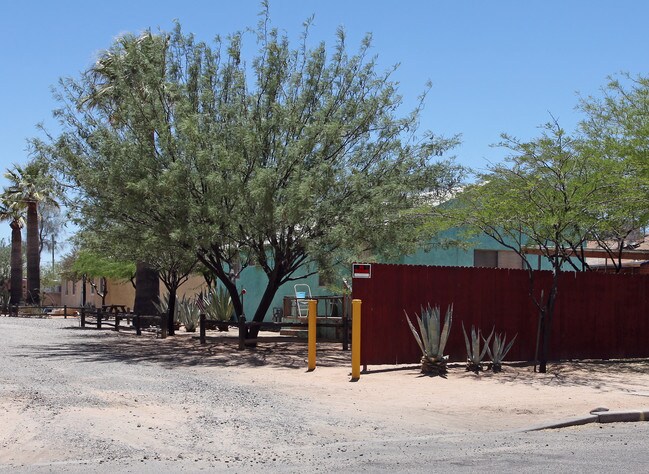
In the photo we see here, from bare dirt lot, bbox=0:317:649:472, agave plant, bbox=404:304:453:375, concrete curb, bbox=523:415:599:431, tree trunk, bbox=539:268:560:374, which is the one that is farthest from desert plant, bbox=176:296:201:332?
concrete curb, bbox=523:415:599:431

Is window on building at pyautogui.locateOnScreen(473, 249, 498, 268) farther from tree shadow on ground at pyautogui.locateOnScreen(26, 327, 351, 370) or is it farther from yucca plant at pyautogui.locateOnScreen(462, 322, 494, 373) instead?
yucca plant at pyautogui.locateOnScreen(462, 322, 494, 373)

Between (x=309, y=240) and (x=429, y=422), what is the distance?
9.75 m

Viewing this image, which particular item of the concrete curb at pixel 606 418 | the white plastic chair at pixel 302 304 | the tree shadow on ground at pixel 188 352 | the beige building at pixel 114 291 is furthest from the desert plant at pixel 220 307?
the concrete curb at pixel 606 418

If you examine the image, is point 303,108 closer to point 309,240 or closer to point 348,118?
point 348,118

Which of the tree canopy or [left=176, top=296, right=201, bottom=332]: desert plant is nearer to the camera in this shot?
the tree canopy

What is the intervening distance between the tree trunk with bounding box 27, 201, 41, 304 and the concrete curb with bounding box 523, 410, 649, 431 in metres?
40.6

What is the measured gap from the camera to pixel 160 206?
20.2 meters

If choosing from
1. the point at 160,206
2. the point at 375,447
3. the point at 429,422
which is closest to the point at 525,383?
the point at 429,422

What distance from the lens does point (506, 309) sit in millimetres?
18016

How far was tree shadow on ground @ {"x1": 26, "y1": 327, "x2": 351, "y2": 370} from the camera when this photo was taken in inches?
741

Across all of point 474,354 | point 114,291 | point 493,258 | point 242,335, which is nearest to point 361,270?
point 474,354

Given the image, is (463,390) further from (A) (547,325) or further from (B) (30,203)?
(B) (30,203)

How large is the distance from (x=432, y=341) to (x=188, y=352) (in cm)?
753

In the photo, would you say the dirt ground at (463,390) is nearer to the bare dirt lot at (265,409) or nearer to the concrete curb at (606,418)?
the bare dirt lot at (265,409)
